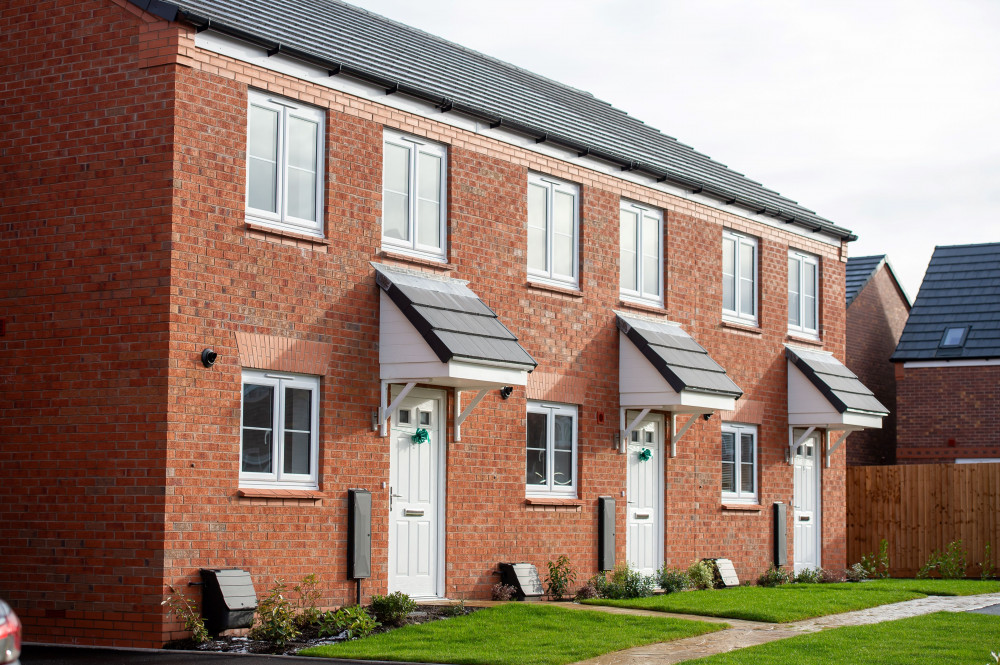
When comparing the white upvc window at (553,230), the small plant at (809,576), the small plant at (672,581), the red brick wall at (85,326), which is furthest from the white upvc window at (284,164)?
the small plant at (809,576)

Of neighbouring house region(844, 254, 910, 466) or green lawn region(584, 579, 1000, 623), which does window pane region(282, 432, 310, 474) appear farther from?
neighbouring house region(844, 254, 910, 466)

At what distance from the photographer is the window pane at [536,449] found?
1708cm

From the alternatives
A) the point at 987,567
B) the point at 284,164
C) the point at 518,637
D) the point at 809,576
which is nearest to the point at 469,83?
the point at 284,164

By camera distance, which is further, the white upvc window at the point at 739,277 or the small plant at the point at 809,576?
the small plant at the point at 809,576

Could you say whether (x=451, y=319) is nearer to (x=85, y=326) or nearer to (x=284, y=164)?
(x=284, y=164)

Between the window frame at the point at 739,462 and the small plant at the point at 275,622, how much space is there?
9.51 meters

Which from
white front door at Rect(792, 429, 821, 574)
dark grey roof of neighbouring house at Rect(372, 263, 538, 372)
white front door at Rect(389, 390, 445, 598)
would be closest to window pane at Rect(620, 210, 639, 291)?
dark grey roof of neighbouring house at Rect(372, 263, 538, 372)

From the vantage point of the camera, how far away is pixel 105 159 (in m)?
13.2

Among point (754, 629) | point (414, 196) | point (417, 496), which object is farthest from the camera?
point (414, 196)

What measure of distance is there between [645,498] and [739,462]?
2757 millimetres

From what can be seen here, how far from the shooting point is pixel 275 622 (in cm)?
1237

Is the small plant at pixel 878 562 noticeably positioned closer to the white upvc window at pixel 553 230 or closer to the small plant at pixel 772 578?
the small plant at pixel 772 578

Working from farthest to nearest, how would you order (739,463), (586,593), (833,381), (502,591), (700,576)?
(833,381) → (739,463) → (700,576) → (586,593) → (502,591)

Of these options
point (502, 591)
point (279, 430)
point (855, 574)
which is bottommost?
point (855, 574)
